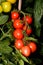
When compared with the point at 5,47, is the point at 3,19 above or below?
above

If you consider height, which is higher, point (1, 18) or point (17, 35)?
point (1, 18)

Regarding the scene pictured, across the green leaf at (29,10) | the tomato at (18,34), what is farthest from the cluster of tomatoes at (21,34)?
the green leaf at (29,10)

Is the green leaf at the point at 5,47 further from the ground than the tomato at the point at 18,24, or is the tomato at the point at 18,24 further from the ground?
the tomato at the point at 18,24

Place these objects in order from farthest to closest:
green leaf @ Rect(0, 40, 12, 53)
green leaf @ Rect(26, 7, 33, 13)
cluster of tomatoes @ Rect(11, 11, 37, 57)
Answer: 1. green leaf @ Rect(26, 7, 33, 13)
2. cluster of tomatoes @ Rect(11, 11, 37, 57)
3. green leaf @ Rect(0, 40, 12, 53)

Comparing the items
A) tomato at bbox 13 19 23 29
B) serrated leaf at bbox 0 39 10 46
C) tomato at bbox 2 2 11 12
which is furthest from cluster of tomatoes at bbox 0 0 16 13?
serrated leaf at bbox 0 39 10 46

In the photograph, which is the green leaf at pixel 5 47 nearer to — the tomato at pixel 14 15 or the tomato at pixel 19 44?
the tomato at pixel 19 44

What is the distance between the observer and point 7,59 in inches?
55.9

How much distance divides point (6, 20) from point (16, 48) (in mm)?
172

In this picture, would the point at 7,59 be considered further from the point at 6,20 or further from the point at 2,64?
the point at 6,20

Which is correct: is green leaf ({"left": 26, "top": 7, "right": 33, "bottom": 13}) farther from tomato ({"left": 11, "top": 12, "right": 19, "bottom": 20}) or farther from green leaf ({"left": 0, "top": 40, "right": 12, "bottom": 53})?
green leaf ({"left": 0, "top": 40, "right": 12, "bottom": 53})

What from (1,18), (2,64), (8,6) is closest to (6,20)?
(1,18)

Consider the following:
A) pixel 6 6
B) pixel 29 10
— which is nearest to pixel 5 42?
pixel 6 6

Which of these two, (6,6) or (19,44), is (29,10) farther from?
(19,44)

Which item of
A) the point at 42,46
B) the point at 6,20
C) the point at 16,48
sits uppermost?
the point at 6,20
